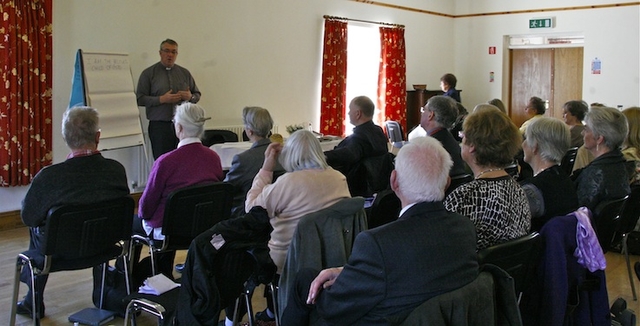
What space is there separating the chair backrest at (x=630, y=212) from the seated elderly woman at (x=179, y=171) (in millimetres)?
2523

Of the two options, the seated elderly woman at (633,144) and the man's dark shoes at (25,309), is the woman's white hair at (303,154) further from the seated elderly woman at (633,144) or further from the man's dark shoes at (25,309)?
the seated elderly woman at (633,144)

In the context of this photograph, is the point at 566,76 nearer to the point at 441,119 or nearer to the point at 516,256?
the point at 441,119

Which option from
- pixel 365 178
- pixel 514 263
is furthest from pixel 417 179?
pixel 365 178

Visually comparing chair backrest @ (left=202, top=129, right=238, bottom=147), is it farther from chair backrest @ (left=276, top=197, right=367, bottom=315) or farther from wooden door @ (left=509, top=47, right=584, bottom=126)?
wooden door @ (left=509, top=47, right=584, bottom=126)

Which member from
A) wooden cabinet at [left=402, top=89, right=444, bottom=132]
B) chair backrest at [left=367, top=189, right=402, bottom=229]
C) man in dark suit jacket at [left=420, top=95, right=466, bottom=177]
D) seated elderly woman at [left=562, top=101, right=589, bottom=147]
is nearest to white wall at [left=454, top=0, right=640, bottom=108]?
wooden cabinet at [left=402, top=89, right=444, bottom=132]

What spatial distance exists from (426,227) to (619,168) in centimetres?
243

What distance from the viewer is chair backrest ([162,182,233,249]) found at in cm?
364

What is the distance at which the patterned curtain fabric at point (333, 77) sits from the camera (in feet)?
31.4

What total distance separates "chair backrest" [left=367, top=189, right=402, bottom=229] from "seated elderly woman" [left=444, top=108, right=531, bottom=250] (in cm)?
82

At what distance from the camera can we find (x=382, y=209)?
369cm

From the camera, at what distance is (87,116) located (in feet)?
11.9

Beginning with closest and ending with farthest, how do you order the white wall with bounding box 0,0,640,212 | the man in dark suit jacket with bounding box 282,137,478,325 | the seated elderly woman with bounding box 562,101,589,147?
the man in dark suit jacket with bounding box 282,137,478,325
the seated elderly woman with bounding box 562,101,589,147
the white wall with bounding box 0,0,640,212

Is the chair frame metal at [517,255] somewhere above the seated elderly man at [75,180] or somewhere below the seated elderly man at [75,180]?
below

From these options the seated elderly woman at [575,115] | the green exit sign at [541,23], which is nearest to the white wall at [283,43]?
the green exit sign at [541,23]
